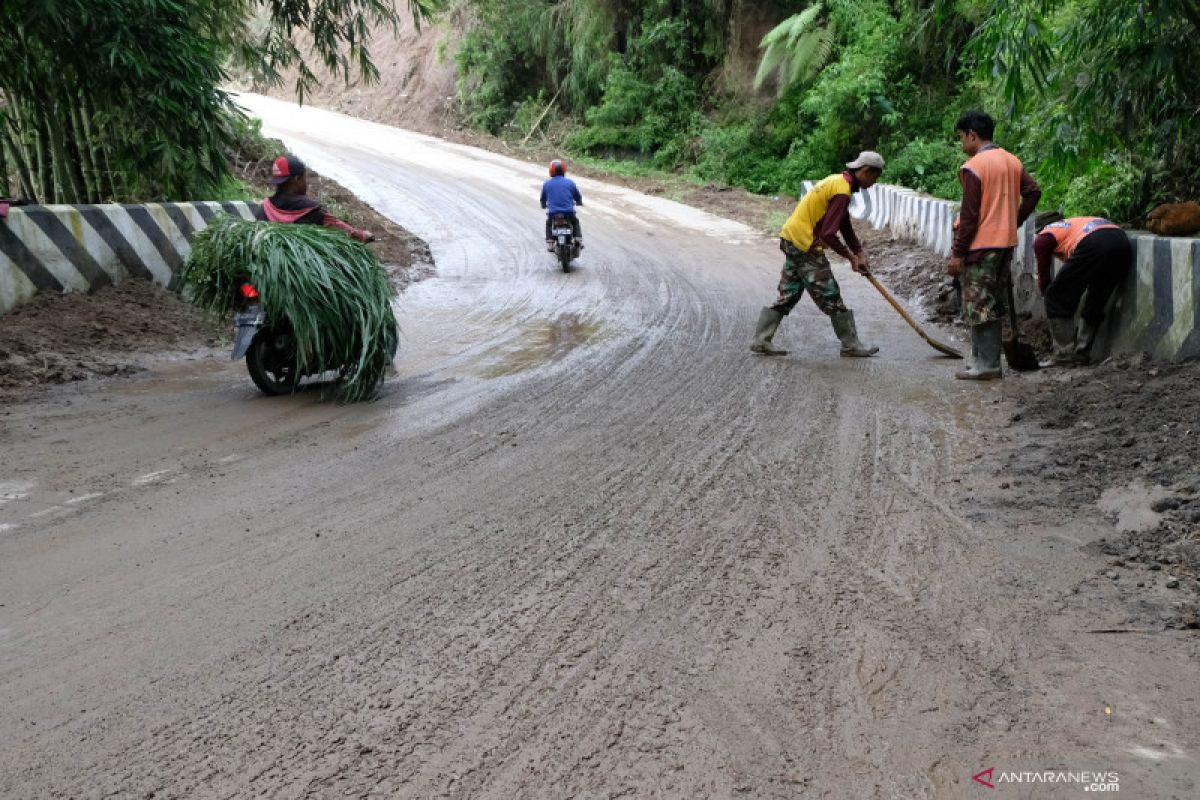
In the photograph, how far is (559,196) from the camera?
1402cm

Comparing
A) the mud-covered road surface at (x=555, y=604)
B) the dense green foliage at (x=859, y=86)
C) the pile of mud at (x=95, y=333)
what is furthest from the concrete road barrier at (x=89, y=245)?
the dense green foliage at (x=859, y=86)

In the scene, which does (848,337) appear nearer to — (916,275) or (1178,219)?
(1178,219)

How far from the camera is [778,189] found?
22.6 meters

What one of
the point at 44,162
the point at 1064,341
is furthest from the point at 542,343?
the point at 44,162

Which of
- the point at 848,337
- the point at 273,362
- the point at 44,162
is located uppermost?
the point at 44,162

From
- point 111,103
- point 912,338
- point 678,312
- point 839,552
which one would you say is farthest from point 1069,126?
point 111,103

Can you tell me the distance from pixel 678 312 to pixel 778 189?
13.3m

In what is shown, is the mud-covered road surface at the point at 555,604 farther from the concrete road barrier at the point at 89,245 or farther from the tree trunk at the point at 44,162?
the tree trunk at the point at 44,162

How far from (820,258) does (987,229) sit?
4.71 ft

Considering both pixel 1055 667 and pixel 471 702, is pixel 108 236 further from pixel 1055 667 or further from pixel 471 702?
pixel 1055 667

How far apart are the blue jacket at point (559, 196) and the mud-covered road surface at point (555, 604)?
7198 mm

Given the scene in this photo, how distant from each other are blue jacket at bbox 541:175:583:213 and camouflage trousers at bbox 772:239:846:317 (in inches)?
237

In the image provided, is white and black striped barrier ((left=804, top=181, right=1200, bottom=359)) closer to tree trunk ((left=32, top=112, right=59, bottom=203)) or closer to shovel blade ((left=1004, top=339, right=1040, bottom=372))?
shovel blade ((left=1004, top=339, right=1040, bottom=372))

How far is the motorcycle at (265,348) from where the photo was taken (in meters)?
6.73
